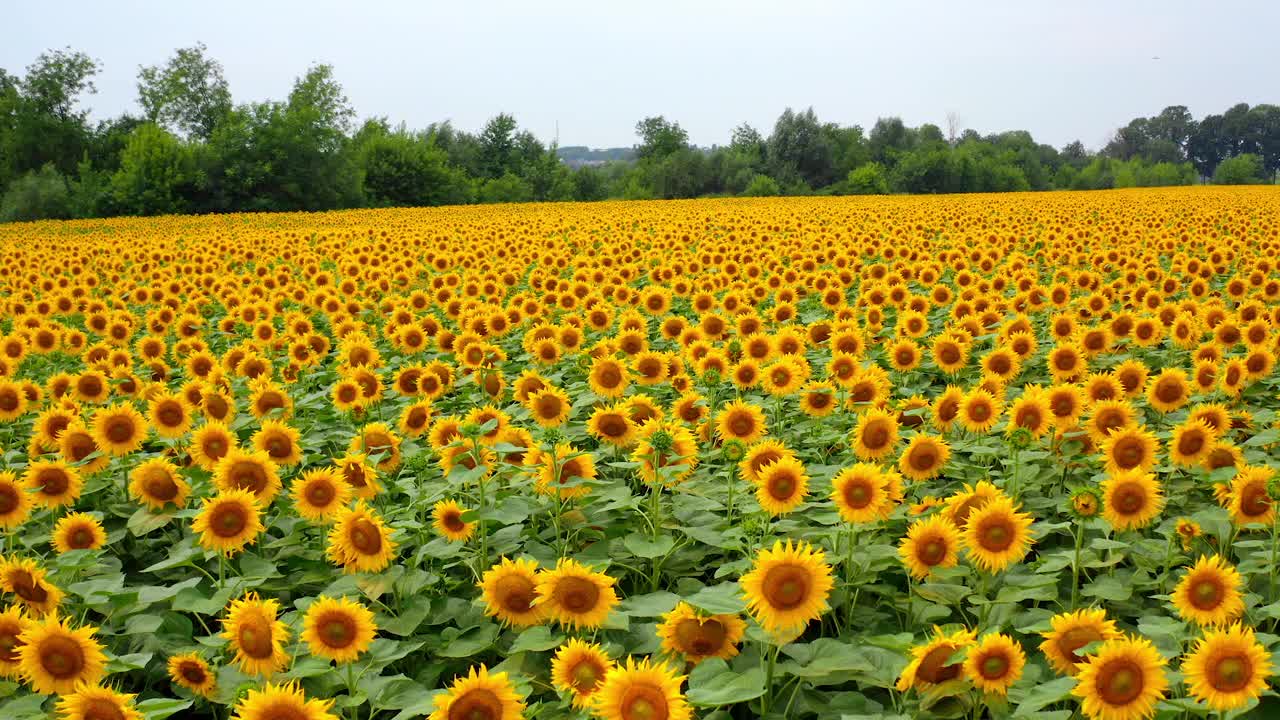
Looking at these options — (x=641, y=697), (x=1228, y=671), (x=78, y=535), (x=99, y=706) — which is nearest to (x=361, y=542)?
(x=99, y=706)

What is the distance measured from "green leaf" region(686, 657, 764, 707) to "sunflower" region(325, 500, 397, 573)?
1383 mm

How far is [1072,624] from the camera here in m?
2.69

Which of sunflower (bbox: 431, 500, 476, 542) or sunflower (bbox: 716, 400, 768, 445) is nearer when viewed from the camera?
sunflower (bbox: 431, 500, 476, 542)

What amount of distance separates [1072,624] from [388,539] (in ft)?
7.74

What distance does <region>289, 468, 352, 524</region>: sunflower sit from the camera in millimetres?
3719

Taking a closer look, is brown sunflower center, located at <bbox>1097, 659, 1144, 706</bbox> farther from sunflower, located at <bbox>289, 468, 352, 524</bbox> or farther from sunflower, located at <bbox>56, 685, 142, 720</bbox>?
sunflower, located at <bbox>289, 468, 352, 524</bbox>

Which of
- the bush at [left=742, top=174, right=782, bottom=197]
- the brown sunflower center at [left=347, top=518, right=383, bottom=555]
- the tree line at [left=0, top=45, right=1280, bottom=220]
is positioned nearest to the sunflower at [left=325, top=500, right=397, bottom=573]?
the brown sunflower center at [left=347, top=518, right=383, bottom=555]

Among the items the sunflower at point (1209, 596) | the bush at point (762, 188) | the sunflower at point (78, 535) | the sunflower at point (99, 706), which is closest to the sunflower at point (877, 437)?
the sunflower at point (1209, 596)

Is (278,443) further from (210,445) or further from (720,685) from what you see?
(720,685)

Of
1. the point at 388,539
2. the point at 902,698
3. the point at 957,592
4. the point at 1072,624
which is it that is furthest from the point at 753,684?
the point at 388,539

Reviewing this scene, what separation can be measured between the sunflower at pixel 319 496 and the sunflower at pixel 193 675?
2.78ft

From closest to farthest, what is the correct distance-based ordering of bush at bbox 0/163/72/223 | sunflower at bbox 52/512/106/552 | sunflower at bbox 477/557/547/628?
sunflower at bbox 477/557/547/628, sunflower at bbox 52/512/106/552, bush at bbox 0/163/72/223

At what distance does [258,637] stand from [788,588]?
162 cm

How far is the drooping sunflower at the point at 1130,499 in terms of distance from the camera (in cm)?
353
